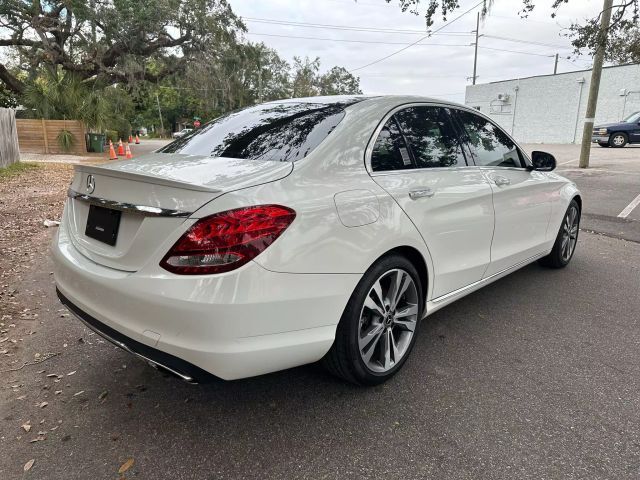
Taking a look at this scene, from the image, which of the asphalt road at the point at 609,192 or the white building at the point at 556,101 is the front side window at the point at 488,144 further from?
the white building at the point at 556,101

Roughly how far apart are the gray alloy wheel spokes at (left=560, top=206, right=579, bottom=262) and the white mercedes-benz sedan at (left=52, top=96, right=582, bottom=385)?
1765 mm

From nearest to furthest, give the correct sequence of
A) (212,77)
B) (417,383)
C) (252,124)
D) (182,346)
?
(182,346) < (417,383) < (252,124) < (212,77)

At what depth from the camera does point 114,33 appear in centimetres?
2019

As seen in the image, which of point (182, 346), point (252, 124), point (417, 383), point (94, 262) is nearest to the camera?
point (182, 346)

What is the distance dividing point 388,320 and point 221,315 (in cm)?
115

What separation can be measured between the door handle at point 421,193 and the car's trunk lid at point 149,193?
0.84m

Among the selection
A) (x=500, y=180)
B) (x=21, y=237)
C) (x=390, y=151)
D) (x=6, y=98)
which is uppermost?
(x=6, y=98)

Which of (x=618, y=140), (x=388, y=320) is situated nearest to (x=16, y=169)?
(x=388, y=320)

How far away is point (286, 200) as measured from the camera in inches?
86.5

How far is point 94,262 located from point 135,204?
0.46 m

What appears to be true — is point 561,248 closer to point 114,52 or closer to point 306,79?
point 114,52

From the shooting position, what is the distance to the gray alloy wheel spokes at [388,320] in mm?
2678

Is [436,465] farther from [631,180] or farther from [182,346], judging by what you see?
[631,180]

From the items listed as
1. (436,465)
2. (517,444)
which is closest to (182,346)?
(436,465)
